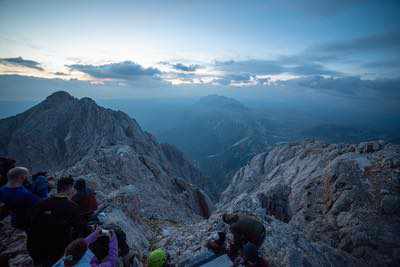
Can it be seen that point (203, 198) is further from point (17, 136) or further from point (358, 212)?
point (17, 136)

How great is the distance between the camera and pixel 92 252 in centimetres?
625

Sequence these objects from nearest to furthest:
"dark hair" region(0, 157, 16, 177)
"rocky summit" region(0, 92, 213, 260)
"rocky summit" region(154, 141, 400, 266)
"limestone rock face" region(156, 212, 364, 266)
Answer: "limestone rock face" region(156, 212, 364, 266)
"dark hair" region(0, 157, 16, 177)
"rocky summit" region(154, 141, 400, 266)
"rocky summit" region(0, 92, 213, 260)

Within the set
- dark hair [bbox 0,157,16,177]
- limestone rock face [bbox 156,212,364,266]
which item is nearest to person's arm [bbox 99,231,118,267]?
limestone rock face [bbox 156,212,364,266]

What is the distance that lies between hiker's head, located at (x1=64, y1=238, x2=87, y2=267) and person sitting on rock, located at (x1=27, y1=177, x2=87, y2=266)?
101cm

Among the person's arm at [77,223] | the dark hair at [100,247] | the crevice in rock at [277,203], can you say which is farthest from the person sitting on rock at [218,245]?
the crevice in rock at [277,203]

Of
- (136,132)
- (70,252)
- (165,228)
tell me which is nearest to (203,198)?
(165,228)

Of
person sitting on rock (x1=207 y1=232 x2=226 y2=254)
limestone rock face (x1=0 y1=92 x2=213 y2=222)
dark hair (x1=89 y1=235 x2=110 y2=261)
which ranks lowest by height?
limestone rock face (x1=0 y1=92 x2=213 y2=222)

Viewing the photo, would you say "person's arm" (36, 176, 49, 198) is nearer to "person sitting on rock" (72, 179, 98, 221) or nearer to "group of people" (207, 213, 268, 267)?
"person sitting on rock" (72, 179, 98, 221)

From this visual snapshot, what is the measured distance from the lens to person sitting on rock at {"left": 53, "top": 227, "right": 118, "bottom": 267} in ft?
18.8

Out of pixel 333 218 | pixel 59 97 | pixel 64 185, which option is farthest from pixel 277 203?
pixel 59 97

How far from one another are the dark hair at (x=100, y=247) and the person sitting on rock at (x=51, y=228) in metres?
0.93

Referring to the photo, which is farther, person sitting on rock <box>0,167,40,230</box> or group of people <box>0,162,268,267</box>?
person sitting on rock <box>0,167,40,230</box>

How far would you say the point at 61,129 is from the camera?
81562 millimetres

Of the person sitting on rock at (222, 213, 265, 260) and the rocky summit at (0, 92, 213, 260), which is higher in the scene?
the person sitting on rock at (222, 213, 265, 260)
